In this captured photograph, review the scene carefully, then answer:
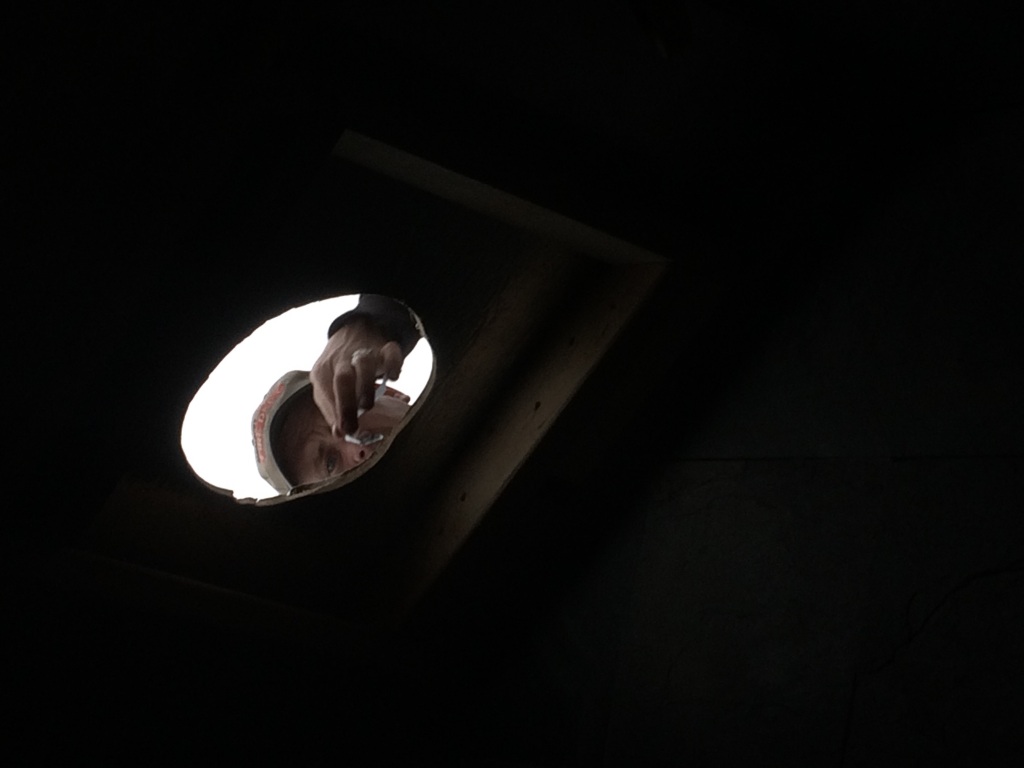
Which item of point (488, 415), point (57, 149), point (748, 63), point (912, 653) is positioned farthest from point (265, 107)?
point (912, 653)

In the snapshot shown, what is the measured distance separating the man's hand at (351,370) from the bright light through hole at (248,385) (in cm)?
3

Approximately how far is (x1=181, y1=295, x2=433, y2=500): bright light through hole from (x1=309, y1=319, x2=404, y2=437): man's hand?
3 cm

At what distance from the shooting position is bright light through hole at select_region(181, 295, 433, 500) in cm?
211

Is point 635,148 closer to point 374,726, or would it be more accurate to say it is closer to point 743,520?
point 743,520

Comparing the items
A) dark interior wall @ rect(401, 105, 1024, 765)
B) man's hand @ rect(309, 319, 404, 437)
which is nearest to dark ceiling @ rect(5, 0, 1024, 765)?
dark interior wall @ rect(401, 105, 1024, 765)

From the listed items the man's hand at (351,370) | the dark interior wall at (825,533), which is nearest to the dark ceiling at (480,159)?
the dark interior wall at (825,533)

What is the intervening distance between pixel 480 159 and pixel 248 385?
683mm

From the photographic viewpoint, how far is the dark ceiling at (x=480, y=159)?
1.57 metres

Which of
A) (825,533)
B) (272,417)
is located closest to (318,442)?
(272,417)

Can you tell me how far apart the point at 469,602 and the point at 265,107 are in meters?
1.20

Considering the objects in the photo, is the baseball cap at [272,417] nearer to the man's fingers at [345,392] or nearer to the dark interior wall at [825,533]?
the man's fingers at [345,392]

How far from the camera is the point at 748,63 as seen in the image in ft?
5.76

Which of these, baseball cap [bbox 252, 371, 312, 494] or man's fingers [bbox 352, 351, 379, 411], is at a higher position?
man's fingers [bbox 352, 351, 379, 411]

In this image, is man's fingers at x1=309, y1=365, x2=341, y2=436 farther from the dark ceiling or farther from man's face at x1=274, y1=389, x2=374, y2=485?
the dark ceiling
